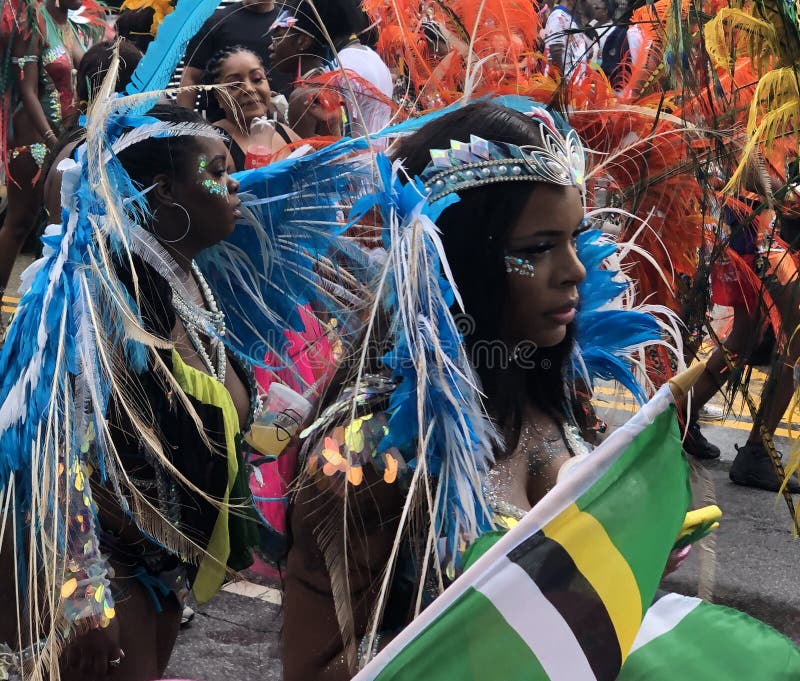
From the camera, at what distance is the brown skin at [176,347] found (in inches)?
95.6

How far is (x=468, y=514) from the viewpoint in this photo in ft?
6.34

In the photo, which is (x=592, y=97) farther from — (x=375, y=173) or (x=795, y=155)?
(x=375, y=173)

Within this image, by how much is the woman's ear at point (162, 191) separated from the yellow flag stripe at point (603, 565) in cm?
138

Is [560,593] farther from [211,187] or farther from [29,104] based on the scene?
[29,104]

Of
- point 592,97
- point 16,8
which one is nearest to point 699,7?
point 592,97

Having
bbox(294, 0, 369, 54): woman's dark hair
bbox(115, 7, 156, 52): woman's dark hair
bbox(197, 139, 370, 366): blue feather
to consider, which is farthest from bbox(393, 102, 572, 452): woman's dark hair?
bbox(115, 7, 156, 52): woman's dark hair

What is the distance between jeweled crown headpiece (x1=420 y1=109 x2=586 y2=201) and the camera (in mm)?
2141

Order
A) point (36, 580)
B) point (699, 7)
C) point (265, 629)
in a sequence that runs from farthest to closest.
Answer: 1. point (265, 629)
2. point (699, 7)
3. point (36, 580)

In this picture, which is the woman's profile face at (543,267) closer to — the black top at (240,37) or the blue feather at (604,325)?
the blue feather at (604,325)

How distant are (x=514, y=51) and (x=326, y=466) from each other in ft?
4.89

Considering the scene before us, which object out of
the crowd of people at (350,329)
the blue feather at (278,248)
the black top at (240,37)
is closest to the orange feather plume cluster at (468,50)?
the crowd of people at (350,329)

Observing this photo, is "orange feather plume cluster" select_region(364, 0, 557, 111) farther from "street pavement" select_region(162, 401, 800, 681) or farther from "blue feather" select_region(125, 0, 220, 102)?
"street pavement" select_region(162, 401, 800, 681)

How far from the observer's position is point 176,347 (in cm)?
254

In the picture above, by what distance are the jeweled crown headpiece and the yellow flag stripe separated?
0.83 metres
